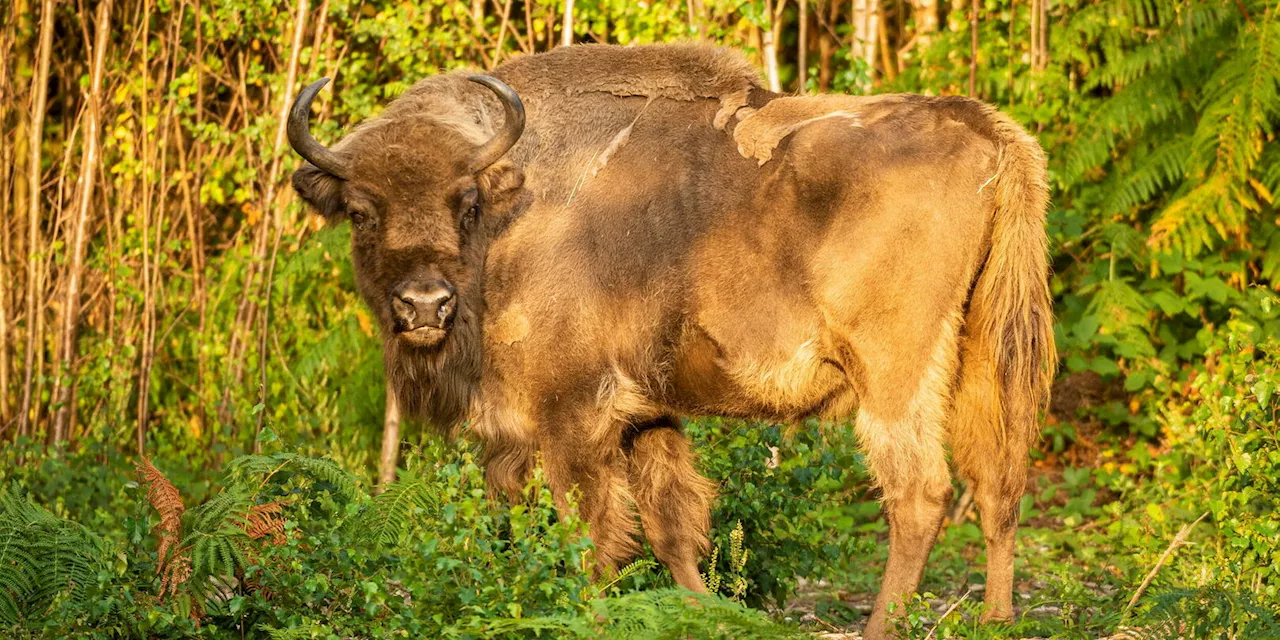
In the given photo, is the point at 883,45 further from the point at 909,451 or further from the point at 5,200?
the point at 5,200

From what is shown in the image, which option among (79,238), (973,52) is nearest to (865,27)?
(973,52)

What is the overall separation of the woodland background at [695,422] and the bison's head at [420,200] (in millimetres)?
920

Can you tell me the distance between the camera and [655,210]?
6.21m

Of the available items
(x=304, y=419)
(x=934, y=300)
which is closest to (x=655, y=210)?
(x=934, y=300)

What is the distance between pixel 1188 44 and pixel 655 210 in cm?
522

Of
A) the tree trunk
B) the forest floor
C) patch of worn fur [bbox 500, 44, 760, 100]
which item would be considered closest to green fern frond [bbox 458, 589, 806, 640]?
the forest floor

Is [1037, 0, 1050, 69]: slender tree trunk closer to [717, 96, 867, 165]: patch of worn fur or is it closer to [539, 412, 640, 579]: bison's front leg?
[717, 96, 867, 165]: patch of worn fur

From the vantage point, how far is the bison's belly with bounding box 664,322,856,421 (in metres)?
6.06

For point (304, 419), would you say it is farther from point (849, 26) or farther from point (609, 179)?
point (849, 26)

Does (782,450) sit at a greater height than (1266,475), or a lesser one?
lesser

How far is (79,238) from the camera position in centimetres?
1042

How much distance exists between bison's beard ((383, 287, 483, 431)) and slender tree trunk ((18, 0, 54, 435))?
504cm

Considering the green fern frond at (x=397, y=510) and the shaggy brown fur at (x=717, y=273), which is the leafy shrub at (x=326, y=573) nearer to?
the green fern frond at (x=397, y=510)

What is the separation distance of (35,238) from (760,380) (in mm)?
6963
